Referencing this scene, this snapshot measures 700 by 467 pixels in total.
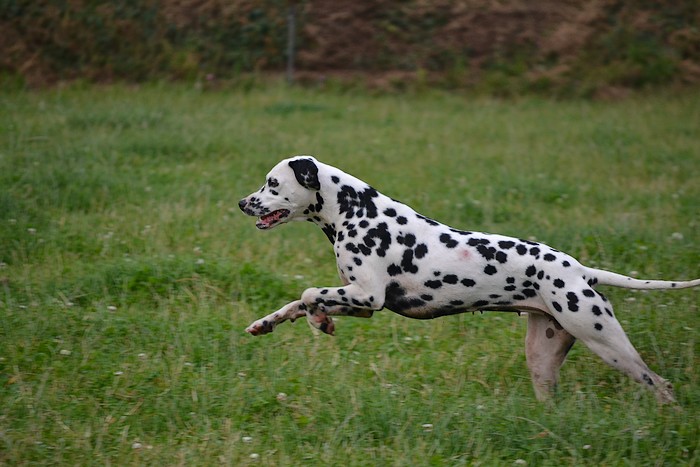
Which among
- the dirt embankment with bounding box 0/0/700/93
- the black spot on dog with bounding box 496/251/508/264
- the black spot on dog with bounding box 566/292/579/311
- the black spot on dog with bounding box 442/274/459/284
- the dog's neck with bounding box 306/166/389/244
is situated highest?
the dog's neck with bounding box 306/166/389/244

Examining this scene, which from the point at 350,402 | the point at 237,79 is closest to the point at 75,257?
the point at 350,402

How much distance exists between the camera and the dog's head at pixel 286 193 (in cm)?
533

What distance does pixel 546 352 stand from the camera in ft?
17.6

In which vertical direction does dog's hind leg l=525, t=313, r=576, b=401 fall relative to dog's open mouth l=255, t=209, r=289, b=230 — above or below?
below

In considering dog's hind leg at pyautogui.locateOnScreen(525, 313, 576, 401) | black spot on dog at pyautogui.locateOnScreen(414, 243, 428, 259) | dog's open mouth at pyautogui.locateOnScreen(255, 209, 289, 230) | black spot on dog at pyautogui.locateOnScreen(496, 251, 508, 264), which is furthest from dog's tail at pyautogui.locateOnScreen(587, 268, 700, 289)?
dog's open mouth at pyautogui.locateOnScreen(255, 209, 289, 230)

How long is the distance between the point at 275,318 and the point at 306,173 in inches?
35.6

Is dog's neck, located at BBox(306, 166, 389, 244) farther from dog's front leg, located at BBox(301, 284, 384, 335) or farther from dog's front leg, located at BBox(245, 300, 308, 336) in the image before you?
dog's front leg, located at BBox(245, 300, 308, 336)

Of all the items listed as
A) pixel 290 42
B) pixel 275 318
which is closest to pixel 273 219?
pixel 275 318

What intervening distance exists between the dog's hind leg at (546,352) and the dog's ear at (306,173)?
5.26 ft

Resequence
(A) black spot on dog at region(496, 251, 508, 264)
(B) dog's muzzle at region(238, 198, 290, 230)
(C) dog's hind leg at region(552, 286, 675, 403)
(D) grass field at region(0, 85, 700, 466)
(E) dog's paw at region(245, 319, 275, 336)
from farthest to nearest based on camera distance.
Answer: (B) dog's muzzle at region(238, 198, 290, 230) < (E) dog's paw at region(245, 319, 275, 336) < (A) black spot on dog at region(496, 251, 508, 264) < (C) dog's hind leg at region(552, 286, 675, 403) < (D) grass field at region(0, 85, 700, 466)

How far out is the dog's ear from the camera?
5.30 metres

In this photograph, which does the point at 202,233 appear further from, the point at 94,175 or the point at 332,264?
the point at 94,175

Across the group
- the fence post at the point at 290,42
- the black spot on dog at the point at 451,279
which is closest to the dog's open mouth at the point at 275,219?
the black spot on dog at the point at 451,279

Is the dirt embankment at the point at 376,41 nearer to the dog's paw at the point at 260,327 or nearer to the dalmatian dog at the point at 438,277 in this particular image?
the dalmatian dog at the point at 438,277
